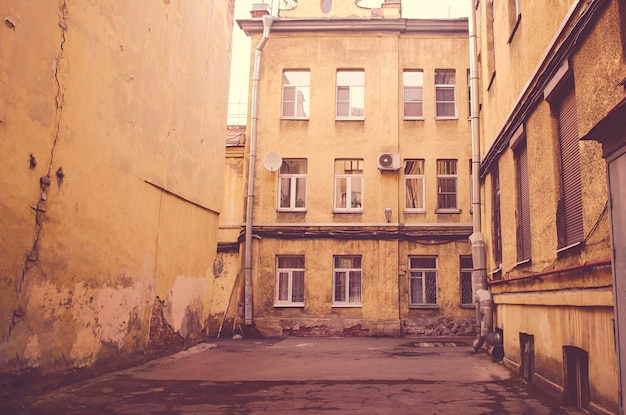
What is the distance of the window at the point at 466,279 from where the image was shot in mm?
17688

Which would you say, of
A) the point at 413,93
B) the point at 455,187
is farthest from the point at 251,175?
the point at 455,187

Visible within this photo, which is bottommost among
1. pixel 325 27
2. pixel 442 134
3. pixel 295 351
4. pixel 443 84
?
pixel 295 351

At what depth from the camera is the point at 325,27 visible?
19.2 meters

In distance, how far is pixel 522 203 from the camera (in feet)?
29.8

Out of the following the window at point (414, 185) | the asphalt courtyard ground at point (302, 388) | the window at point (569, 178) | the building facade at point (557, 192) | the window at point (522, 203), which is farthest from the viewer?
the window at point (414, 185)

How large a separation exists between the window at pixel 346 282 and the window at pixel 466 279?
327cm

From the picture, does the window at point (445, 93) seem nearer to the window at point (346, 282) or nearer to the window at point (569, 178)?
the window at point (346, 282)

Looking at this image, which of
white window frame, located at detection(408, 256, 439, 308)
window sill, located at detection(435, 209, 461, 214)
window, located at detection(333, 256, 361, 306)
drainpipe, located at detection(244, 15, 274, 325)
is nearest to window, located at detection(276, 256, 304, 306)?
drainpipe, located at detection(244, 15, 274, 325)

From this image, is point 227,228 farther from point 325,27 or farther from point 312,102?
point 325,27

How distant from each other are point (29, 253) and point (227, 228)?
42.1 feet

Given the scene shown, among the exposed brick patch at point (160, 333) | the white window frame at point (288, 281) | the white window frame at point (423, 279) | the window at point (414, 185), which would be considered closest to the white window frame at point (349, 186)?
the window at point (414, 185)

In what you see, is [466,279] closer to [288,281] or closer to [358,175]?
[358,175]

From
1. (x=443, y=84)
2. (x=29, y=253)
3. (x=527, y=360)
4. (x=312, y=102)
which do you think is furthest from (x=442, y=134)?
(x=29, y=253)

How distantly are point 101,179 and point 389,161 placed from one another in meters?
11.5
